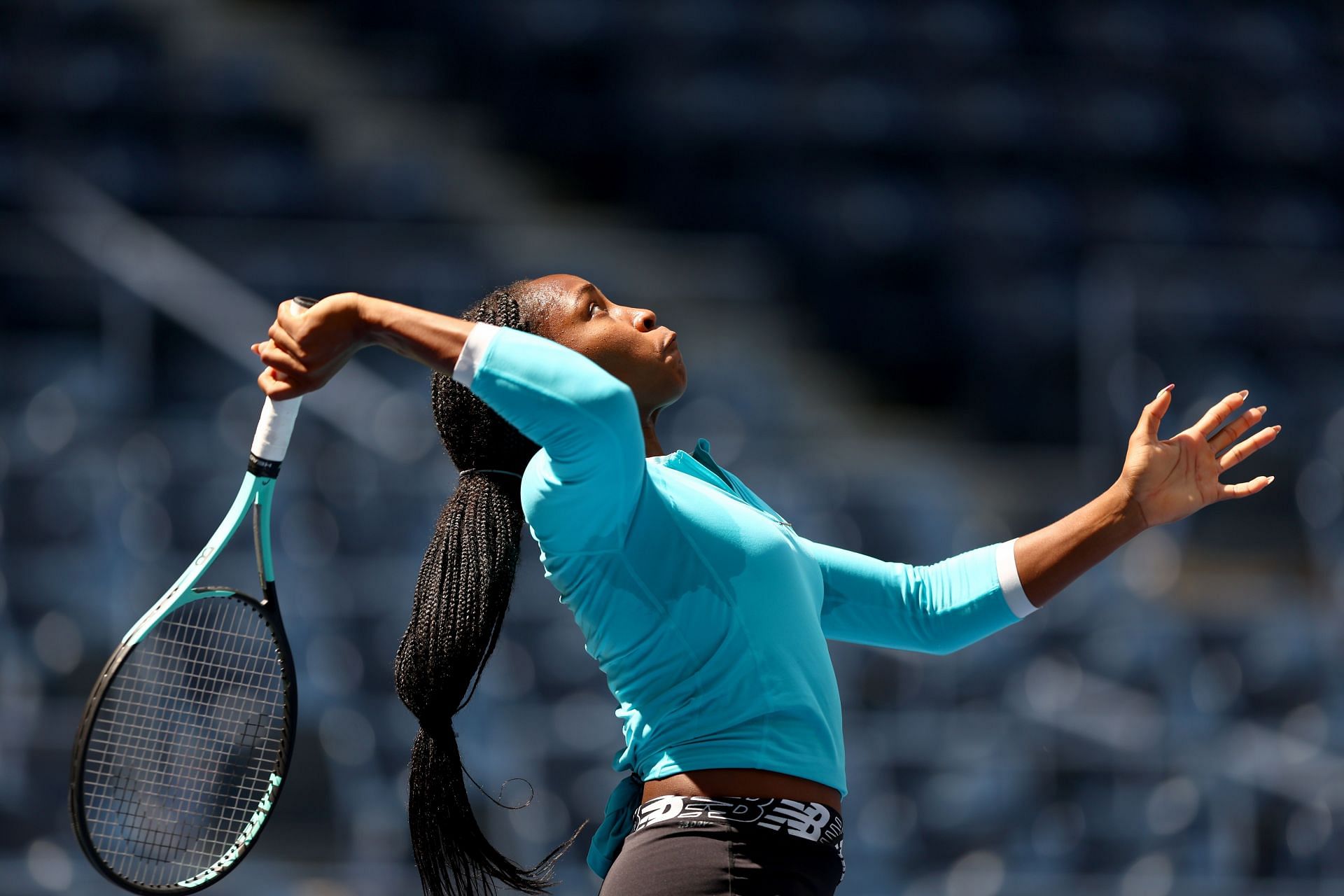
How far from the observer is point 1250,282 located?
18.9ft

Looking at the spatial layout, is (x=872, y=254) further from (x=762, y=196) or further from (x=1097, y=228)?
(x=1097, y=228)

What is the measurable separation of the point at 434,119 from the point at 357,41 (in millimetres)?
545

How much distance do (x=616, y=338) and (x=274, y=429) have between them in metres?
0.47

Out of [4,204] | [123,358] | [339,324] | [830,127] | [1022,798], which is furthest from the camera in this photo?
[830,127]

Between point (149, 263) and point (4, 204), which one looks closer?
point (149, 263)

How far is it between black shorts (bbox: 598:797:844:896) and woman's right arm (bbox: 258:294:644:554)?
337mm

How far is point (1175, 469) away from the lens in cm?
211

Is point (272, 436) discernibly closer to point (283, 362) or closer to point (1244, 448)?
point (283, 362)

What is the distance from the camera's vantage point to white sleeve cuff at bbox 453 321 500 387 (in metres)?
1.67

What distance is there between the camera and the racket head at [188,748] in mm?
2150

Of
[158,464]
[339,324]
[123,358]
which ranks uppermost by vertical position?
[123,358]

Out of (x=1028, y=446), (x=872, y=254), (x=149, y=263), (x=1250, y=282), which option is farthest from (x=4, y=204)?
(x=1250, y=282)

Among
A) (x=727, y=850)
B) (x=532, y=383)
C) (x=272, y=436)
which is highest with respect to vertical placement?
(x=272, y=436)

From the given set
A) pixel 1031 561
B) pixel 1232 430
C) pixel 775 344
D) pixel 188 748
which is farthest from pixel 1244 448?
→ pixel 775 344
